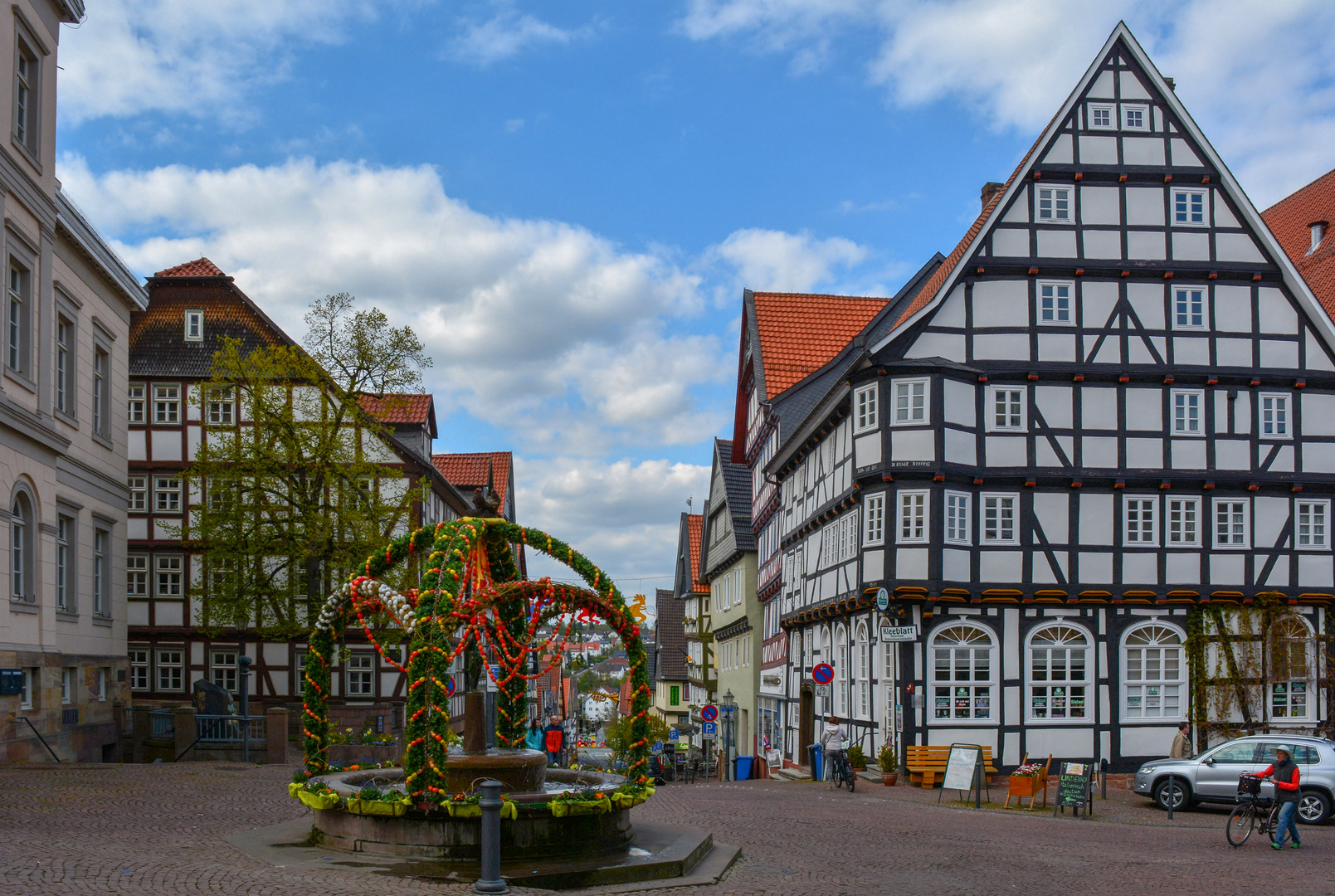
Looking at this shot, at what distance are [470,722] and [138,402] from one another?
107ft

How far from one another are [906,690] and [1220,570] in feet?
25.7

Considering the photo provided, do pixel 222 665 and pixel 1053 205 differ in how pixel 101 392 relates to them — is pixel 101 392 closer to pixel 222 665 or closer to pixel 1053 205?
pixel 222 665

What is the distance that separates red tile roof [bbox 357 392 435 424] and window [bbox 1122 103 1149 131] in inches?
766

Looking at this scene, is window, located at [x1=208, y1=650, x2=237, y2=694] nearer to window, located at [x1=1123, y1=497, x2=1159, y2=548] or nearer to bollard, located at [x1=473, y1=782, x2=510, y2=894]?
window, located at [x1=1123, y1=497, x2=1159, y2=548]

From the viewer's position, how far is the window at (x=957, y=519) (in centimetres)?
2858

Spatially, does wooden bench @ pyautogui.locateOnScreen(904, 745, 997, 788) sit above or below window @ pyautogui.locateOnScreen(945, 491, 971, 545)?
below

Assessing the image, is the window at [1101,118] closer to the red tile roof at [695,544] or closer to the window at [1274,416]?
the window at [1274,416]

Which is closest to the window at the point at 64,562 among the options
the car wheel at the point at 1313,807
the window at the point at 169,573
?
the window at the point at 169,573

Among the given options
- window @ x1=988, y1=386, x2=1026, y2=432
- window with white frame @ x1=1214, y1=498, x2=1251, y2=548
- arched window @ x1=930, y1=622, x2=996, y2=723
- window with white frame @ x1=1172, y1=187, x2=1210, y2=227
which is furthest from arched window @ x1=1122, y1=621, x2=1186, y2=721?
window with white frame @ x1=1172, y1=187, x2=1210, y2=227

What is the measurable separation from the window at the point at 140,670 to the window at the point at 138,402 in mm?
7554

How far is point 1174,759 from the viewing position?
23.4 m

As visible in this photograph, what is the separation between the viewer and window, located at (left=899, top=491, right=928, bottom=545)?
2841 cm

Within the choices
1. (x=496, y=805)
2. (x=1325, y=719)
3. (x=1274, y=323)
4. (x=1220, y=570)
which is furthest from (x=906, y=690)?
(x=496, y=805)

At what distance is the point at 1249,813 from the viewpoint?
17750 mm
